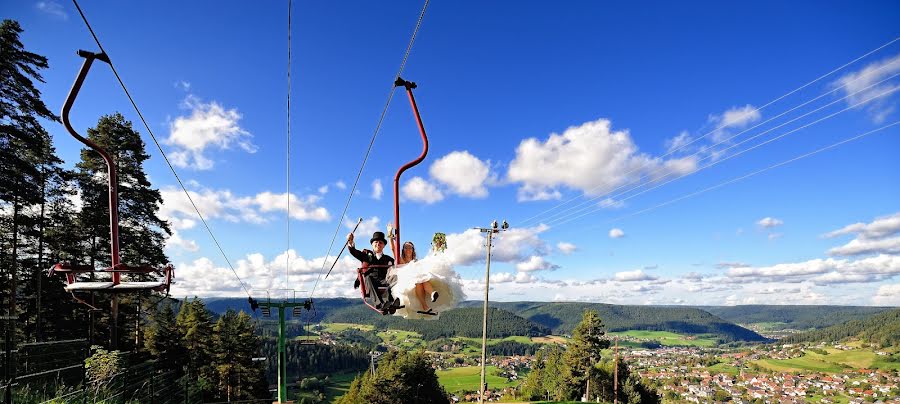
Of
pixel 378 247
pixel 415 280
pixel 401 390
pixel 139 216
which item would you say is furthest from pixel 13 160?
pixel 401 390

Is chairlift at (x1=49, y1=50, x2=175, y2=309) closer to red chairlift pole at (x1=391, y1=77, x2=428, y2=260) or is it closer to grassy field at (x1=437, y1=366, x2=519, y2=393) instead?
red chairlift pole at (x1=391, y1=77, x2=428, y2=260)

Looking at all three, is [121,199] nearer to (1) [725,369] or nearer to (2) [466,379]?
(2) [466,379]

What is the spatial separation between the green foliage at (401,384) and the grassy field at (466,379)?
202ft

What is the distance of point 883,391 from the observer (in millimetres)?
117625

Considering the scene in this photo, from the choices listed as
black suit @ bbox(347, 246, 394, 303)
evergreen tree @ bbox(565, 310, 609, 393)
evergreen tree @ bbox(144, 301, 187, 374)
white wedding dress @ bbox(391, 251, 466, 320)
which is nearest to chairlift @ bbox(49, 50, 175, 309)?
black suit @ bbox(347, 246, 394, 303)

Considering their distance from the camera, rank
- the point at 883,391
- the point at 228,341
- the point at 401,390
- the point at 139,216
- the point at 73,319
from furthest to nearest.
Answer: the point at 883,391 → the point at 401,390 → the point at 228,341 → the point at 73,319 → the point at 139,216

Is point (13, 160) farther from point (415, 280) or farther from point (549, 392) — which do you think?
point (549, 392)

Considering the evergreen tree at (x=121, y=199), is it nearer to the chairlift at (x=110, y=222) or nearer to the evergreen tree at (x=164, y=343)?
the evergreen tree at (x=164, y=343)

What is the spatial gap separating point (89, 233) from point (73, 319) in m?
7.18

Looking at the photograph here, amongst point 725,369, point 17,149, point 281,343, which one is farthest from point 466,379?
point 17,149

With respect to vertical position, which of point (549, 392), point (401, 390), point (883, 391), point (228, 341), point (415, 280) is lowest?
point (883, 391)

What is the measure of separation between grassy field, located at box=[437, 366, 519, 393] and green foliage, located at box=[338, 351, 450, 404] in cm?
6166

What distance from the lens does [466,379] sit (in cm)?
11994

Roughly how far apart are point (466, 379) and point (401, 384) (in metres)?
87.1
